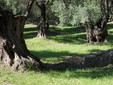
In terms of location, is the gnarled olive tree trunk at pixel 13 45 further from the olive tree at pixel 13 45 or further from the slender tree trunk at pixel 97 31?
the slender tree trunk at pixel 97 31

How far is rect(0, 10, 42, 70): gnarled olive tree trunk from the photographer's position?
1218 cm

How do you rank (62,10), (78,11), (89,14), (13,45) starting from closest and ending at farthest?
(13,45) → (89,14) → (78,11) → (62,10)

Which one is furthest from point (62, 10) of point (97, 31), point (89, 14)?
point (97, 31)

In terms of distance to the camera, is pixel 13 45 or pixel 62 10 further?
pixel 62 10

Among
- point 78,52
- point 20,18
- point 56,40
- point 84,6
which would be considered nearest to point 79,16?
point 84,6

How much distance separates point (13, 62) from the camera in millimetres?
12297

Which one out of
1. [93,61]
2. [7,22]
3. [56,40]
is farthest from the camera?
[56,40]

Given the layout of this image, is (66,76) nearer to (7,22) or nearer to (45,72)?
(45,72)

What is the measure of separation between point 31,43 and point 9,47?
598 inches

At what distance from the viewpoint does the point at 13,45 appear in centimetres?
1237

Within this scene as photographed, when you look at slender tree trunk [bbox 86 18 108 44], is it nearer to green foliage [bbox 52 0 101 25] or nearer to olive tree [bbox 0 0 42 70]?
green foliage [bbox 52 0 101 25]

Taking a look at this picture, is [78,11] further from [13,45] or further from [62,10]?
[13,45]

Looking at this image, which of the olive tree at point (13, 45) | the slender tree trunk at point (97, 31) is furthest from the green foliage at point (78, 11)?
the olive tree at point (13, 45)

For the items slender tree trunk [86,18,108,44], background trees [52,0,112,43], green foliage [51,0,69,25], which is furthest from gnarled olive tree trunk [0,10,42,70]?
slender tree trunk [86,18,108,44]
